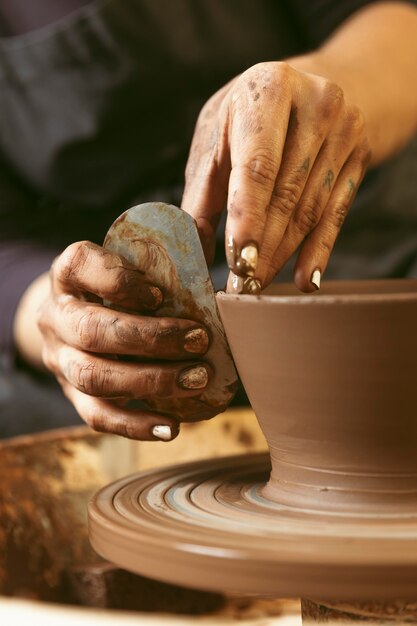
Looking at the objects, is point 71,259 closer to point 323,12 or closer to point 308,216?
point 308,216

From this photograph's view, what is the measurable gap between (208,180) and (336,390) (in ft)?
1.12

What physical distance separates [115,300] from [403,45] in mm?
918

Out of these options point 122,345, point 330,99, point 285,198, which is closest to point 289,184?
point 285,198

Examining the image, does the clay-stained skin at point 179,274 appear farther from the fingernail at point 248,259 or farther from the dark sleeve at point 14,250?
the dark sleeve at point 14,250

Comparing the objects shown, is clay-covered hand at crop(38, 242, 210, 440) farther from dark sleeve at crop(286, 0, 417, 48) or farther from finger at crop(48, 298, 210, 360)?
dark sleeve at crop(286, 0, 417, 48)

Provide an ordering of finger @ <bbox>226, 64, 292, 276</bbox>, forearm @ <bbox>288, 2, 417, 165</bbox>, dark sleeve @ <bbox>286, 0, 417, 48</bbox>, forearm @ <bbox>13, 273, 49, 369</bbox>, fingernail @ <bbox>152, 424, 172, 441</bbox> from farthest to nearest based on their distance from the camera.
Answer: dark sleeve @ <bbox>286, 0, 417, 48</bbox> < forearm @ <bbox>13, 273, 49, 369</bbox> < forearm @ <bbox>288, 2, 417, 165</bbox> < fingernail @ <bbox>152, 424, 172, 441</bbox> < finger @ <bbox>226, 64, 292, 276</bbox>

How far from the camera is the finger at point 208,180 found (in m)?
1.04

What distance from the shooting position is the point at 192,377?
0.94m

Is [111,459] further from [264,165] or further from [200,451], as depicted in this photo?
[264,165]

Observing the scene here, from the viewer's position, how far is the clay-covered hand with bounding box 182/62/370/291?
34.7 inches

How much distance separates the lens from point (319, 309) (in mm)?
778

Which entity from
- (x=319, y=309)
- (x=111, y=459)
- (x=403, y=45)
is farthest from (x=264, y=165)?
(x=403, y=45)

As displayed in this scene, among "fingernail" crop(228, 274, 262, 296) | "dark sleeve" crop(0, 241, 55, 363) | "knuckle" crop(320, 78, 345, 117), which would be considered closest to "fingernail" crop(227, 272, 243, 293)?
"fingernail" crop(228, 274, 262, 296)

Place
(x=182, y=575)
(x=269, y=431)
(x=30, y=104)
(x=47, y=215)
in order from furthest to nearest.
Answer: (x=47, y=215) < (x=30, y=104) < (x=269, y=431) < (x=182, y=575)
